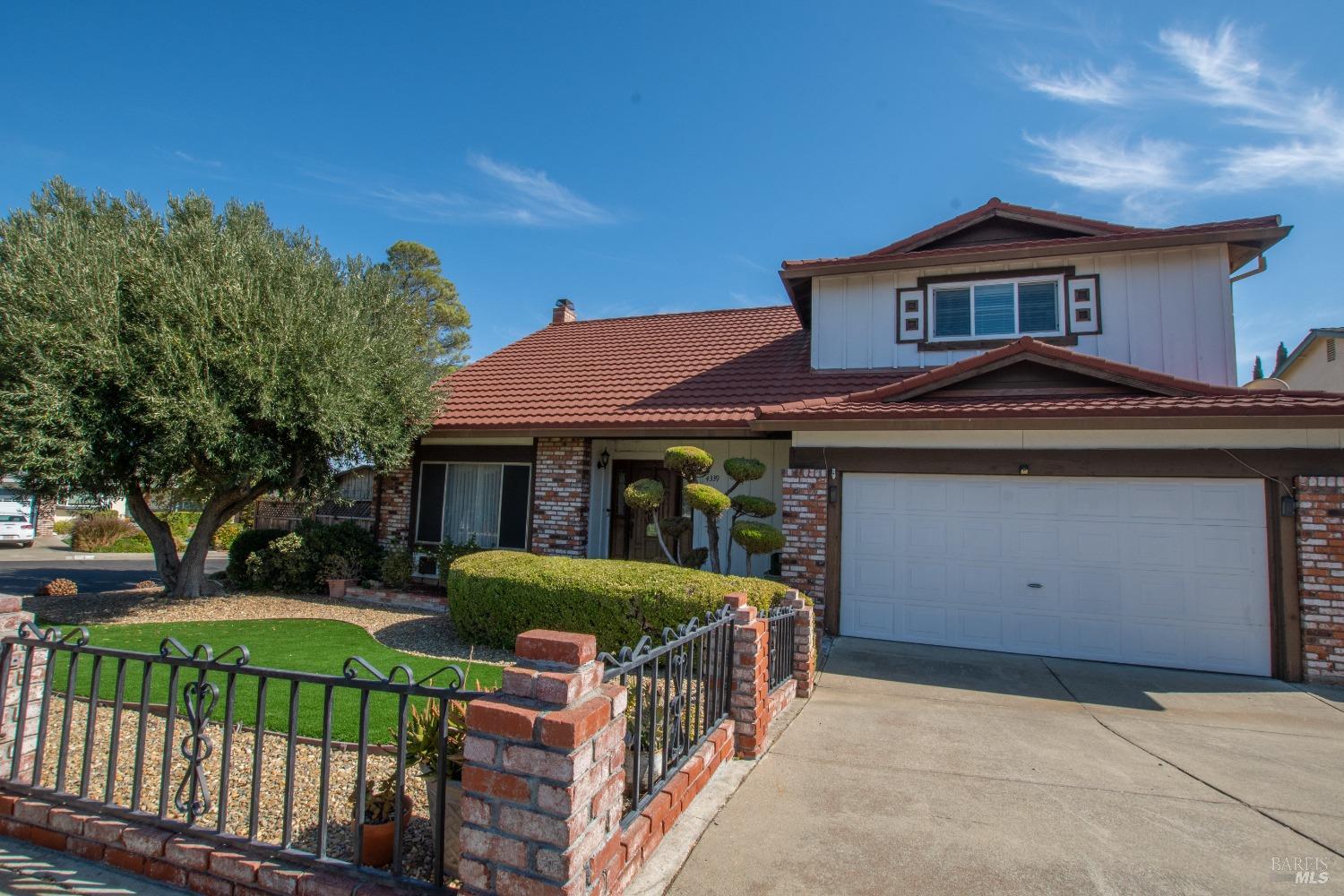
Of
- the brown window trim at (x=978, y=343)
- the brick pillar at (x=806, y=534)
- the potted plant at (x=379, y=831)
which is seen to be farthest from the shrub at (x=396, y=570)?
the brown window trim at (x=978, y=343)

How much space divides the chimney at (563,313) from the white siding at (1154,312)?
849 cm

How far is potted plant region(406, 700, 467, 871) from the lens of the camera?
2.80 m

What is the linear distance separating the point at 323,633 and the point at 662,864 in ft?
22.4

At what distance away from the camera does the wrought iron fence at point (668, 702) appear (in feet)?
10.2

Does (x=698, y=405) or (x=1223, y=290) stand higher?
(x=1223, y=290)

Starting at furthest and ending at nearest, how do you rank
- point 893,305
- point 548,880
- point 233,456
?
point 893,305
point 233,456
point 548,880

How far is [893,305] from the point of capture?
1098cm

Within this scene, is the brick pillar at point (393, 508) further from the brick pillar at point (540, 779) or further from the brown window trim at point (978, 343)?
the brick pillar at point (540, 779)

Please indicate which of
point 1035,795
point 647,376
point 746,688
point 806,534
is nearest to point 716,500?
point 806,534

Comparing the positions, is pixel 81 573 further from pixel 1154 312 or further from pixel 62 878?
pixel 1154 312

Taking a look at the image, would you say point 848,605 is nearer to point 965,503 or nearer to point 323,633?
point 965,503

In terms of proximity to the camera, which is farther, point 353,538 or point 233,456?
point 353,538

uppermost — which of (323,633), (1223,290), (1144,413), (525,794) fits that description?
(1223,290)

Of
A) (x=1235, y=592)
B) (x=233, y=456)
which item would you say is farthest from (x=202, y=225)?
(x=1235, y=592)
